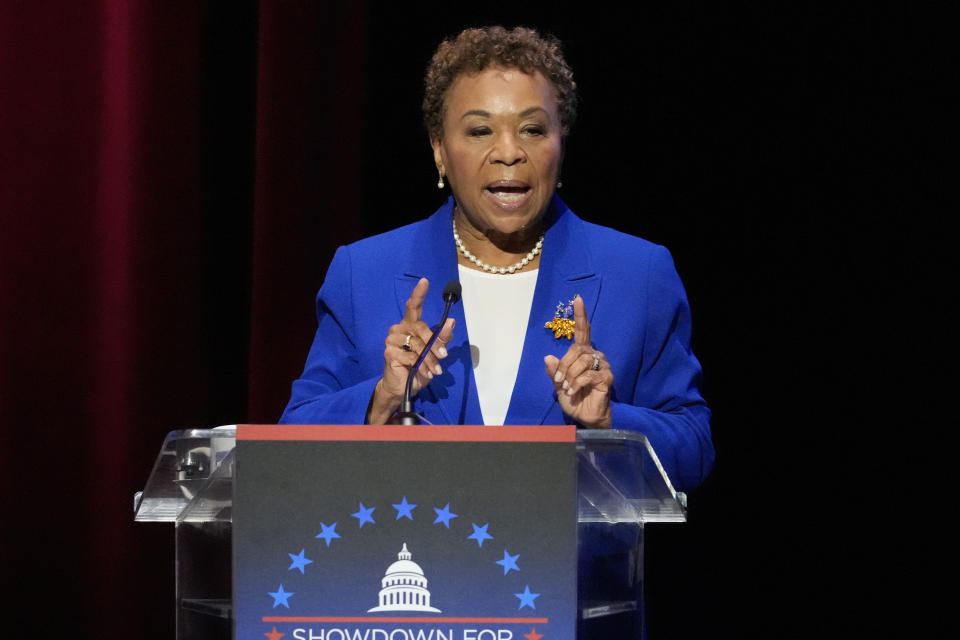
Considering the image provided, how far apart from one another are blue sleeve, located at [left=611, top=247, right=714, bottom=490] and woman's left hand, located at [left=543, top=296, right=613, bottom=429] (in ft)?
0.44

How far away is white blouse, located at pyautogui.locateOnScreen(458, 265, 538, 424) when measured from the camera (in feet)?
7.49

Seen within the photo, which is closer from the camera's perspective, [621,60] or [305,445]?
[305,445]

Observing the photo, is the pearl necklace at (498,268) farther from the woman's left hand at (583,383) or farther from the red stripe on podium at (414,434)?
the red stripe on podium at (414,434)

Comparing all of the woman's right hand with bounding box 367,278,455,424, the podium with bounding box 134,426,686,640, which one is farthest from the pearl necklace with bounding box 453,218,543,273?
the podium with bounding box 134,426,686,640

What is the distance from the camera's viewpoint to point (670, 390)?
2.29 m

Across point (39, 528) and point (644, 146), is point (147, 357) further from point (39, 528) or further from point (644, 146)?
point (644, 146)

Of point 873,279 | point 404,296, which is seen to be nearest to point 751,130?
point 873,279

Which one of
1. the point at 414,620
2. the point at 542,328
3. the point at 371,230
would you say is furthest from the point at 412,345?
the point at 371,230

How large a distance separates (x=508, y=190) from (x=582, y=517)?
1033mm

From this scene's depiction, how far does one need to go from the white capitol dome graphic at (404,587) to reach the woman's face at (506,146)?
43.9 inches

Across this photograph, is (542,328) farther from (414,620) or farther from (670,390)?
(414,620)

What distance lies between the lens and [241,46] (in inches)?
128

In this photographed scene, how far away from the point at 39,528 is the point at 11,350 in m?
0.45

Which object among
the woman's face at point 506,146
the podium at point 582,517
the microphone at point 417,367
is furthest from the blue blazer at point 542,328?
the podium at point 582,517
